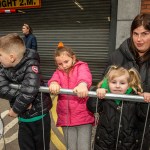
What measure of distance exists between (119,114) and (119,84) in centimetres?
28

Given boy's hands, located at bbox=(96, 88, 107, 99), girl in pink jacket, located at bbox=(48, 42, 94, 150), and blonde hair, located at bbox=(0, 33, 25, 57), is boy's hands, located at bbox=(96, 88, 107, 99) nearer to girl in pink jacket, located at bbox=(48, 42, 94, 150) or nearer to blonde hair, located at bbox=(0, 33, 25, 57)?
girl in pink jacket, located at bbox=(48, 42, 94, 150)

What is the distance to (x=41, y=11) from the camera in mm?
7785

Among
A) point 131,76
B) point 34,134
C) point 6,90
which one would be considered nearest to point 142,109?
point 131,76

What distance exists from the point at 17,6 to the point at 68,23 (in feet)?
6.29

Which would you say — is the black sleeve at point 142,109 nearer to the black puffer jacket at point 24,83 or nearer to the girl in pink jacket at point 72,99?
the girl in pink jacket at point 72,99

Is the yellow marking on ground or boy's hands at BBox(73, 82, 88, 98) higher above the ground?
boy's hands at BBox(73, 82, 88, 98)

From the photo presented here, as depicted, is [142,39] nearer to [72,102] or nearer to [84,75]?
[84,75]

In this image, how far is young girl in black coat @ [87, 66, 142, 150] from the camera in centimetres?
221

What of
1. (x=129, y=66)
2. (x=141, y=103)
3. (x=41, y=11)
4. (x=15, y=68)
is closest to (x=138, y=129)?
(x=141, y=103)

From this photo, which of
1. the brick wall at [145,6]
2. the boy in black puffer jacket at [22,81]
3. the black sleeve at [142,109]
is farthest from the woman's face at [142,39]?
the brick wall at [145,6]

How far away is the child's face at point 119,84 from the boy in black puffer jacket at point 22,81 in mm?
713

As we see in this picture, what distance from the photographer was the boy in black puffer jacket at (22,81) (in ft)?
7.47

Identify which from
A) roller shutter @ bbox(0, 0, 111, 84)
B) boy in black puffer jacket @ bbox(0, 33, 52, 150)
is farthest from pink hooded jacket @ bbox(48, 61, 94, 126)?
roller shutter @ bbox(0, 0, 111, 84)

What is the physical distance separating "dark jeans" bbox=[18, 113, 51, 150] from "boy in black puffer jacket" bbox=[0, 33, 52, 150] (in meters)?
0.01
